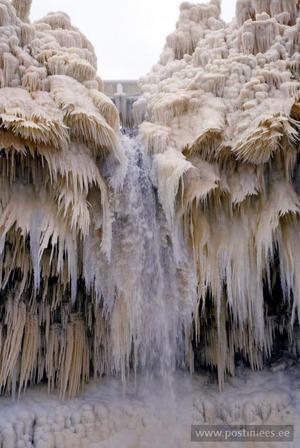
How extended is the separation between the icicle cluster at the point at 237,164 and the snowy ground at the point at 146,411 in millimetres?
320

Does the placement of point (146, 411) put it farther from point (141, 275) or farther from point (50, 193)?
point (50, 193)

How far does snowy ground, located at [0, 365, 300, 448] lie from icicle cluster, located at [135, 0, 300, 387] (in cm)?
32

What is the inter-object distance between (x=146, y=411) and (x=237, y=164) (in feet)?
8.92

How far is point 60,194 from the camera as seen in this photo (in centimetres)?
460

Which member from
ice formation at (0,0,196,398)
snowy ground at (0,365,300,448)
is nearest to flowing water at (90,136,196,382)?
ice formation at (0,0,196,398)

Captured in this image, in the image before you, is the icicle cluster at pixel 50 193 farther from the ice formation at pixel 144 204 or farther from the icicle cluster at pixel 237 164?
the icicle cluster at pixel 237 164

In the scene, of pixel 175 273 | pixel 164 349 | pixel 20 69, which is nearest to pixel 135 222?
pixel 175 273

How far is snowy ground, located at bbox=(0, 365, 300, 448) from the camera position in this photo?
5.21 m

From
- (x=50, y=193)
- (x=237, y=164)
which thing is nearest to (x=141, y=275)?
(x=50, y=193)

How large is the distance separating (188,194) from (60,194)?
1.15m

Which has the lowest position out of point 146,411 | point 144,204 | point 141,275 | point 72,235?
point 146,411

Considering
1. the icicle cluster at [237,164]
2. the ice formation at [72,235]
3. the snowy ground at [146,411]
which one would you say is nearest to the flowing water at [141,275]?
the ice formation at [72,235]

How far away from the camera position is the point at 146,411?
18.2 ft

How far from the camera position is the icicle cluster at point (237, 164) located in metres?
4.84
